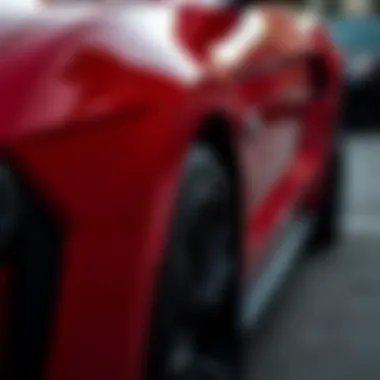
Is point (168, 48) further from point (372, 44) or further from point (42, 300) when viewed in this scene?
point (372, 44)

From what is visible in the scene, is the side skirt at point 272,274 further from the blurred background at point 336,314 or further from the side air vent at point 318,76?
the side air vent at point 318,76

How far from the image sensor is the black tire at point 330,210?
7.07m

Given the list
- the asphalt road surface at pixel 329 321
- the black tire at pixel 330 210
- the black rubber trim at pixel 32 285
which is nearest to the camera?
the black rubber trim at pixel 32 285

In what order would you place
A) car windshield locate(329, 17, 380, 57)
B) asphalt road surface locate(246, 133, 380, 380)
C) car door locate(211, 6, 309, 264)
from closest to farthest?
car door locate(211, 6, 309, 264) → asphalt road surface locate(246, 133, 380, 380) → car windshield locate(329, 17, 380, 57)

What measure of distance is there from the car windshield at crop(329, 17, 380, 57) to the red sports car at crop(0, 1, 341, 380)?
10.6 m

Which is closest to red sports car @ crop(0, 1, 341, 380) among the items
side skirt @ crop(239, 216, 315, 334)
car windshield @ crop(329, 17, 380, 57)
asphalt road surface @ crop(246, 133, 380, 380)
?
side skirt @ crop(239, 216, 315, 334)

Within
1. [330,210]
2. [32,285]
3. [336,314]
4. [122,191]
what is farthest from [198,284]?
[330,210]

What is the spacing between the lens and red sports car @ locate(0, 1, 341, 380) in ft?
9.77

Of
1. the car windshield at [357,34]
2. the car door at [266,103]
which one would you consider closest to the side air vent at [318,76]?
the car door at [266,103]

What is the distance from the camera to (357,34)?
49.4 feet

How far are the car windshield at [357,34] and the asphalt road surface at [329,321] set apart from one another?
6.82m

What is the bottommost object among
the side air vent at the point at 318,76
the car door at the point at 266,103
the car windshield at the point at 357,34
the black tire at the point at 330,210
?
the car windshield at the point at 357,34

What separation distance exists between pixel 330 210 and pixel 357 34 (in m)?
8.15

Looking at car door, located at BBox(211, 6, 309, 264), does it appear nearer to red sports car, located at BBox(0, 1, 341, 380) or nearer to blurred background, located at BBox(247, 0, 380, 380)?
→ red sports car, located at BBox(0, 1, 341, 380)
